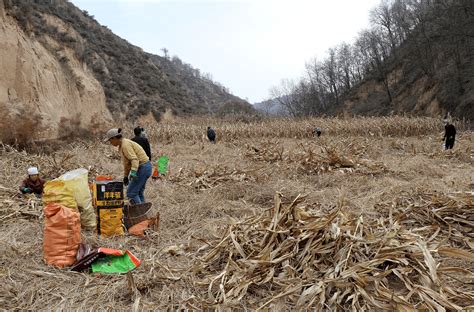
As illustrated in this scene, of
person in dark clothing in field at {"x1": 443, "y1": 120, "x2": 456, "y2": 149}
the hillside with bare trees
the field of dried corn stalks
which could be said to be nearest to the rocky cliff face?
the field of dried corn stalks

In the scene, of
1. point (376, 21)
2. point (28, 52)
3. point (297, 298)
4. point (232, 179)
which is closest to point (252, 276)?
point (297, 298)

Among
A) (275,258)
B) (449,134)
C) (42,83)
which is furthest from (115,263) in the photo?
(449,134)

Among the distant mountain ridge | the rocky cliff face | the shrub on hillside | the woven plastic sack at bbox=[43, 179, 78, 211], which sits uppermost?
the distant mountain ridge

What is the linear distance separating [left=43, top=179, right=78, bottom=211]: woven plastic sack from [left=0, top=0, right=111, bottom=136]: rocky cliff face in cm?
612

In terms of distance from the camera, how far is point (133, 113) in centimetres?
2995

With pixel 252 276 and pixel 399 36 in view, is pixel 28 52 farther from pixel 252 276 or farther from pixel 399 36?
pixel 399 36

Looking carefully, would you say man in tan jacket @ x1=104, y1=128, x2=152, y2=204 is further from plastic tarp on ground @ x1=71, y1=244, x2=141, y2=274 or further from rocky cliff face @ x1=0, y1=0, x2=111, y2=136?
rocky cliff face @ x1=0, y1=0, x2=111, y2=136

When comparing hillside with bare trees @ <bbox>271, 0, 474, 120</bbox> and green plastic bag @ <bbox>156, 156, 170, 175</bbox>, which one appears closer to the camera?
green plastic bag @ <bbox>156, 156, 170, 175</bbox>

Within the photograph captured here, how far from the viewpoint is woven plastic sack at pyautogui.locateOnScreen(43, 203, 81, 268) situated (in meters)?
3.26

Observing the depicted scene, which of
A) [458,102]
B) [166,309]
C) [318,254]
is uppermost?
[458,102]

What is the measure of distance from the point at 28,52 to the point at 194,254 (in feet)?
32.2

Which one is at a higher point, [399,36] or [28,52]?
[399,36]

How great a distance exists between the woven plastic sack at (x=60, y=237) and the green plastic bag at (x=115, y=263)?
0.30 m

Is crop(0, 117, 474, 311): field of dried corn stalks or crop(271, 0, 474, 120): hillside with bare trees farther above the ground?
crop(271, 0, 474, 120): hillside with bare trees
